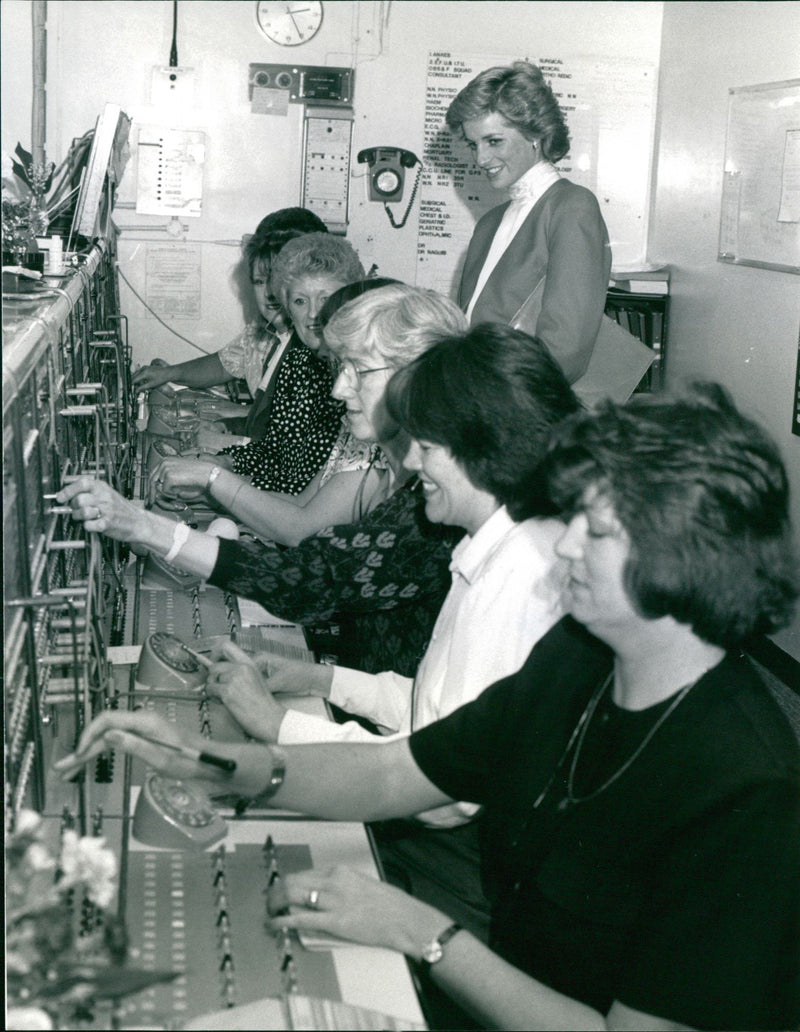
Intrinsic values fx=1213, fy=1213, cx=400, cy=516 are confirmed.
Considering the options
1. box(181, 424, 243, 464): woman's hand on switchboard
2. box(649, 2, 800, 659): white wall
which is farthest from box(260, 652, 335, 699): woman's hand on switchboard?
box(649, 2, 800, 659): white wall

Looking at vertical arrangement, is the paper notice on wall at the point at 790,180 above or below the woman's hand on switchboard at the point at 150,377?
above

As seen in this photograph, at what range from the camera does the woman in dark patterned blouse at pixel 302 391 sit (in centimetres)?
292

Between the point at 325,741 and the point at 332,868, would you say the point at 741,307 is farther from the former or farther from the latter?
the point at 332,868

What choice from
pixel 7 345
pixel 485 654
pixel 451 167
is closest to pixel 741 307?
pixel 451 167

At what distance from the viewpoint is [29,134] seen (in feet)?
13.6

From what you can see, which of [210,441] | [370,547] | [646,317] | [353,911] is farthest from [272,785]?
[646,317]

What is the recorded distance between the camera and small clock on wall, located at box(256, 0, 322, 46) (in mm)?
4738

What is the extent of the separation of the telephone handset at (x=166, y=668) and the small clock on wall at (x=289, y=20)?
3662 mm

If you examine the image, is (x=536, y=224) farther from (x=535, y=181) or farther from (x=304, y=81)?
(x=304, y=81)

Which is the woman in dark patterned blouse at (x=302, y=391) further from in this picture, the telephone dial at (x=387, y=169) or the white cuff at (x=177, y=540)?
the telephone dial at (x=387, y=169)

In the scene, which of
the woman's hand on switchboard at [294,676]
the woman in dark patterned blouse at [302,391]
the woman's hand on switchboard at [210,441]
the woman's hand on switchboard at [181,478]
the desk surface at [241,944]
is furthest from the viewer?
the woman's hand on switchboard at [210,441]

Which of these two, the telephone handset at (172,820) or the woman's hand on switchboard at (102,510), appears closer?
the telephone handset at (172,820)

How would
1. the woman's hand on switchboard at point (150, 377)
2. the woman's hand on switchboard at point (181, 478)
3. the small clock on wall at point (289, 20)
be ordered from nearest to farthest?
1. the woman's hand on switchboard at point (181, 478)
2. the woman's hand on switchboard at point (150, 377)
3. the small clock on wall at point (289, 20)

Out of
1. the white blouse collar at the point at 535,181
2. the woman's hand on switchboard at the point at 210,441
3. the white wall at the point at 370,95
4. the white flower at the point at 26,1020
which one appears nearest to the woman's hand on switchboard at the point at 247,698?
the white flower at the point at 26,1020
